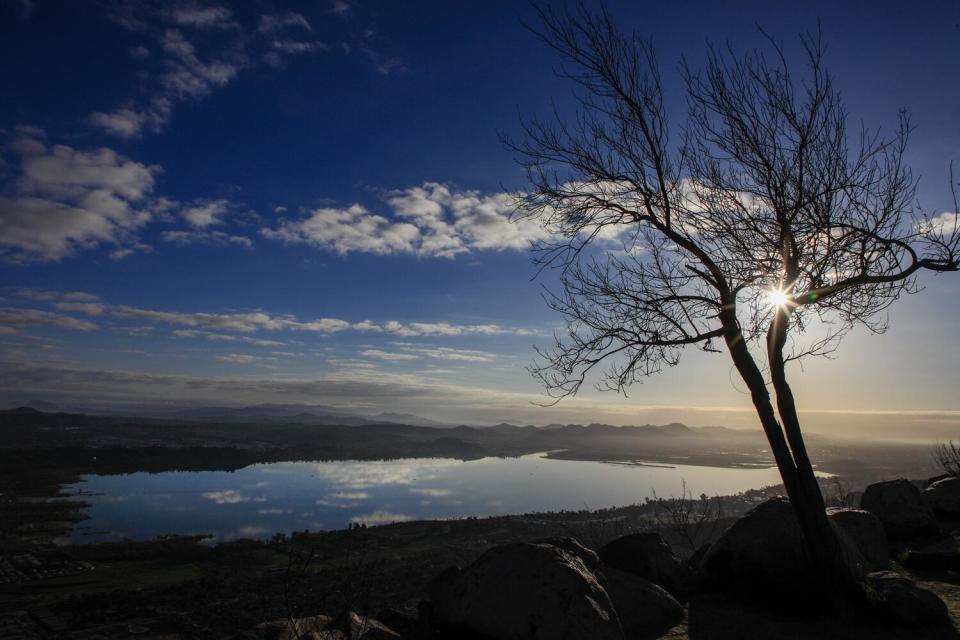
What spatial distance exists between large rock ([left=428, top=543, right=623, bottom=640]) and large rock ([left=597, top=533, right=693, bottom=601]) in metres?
2.98

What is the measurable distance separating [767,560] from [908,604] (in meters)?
1.65

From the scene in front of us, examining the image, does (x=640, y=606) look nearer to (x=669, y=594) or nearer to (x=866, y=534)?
(x=669, y=594)

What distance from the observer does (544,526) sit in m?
60.5

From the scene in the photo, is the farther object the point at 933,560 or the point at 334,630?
the point at 933,560

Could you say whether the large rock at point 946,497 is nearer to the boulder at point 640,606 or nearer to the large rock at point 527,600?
the boulder at point 640,606

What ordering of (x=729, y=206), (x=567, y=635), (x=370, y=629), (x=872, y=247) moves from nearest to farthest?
(x=567, y=635)
(x=370, y=629)
(x=872, y=247)
(x=729, y=206)

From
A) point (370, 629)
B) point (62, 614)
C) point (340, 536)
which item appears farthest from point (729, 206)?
point (340, 536)

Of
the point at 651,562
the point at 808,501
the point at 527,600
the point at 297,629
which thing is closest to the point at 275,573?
the point at 651,562

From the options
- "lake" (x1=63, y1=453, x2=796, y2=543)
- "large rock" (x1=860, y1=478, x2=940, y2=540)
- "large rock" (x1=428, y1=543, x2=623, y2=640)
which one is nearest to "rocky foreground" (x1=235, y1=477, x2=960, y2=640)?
"large rock" (x1=428, y1=543, x2=623, y2=640)

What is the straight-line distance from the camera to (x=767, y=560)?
7805 millimetres

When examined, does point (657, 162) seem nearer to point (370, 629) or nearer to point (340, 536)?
point (370, 629)

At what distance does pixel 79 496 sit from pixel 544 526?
8327cm

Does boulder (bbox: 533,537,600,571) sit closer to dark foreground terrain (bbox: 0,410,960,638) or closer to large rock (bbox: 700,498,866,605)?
dark foreground terrain (bbox: 0,410,960,638)

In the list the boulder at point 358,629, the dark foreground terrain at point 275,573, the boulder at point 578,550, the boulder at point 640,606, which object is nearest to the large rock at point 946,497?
the dark foreground terrain at point 275,573
